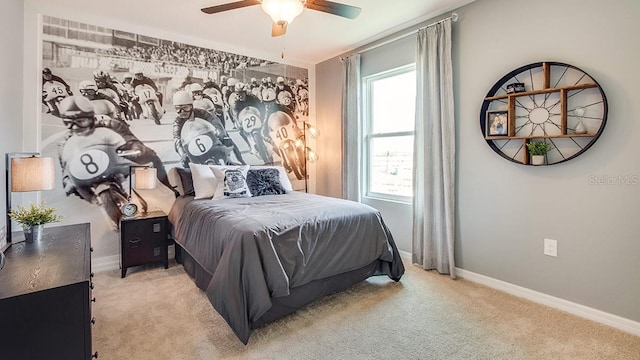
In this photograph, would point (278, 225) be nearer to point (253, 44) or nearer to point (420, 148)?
point (420, 148)

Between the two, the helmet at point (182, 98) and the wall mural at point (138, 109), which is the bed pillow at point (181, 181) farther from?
the helmet at point (182, 98)

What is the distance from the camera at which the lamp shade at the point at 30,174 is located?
5.90 feet

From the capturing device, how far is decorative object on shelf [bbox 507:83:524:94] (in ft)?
8.05

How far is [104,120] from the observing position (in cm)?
315

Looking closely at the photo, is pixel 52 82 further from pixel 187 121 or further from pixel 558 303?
pixel 558 303

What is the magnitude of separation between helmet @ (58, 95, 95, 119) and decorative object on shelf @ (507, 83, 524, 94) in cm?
386

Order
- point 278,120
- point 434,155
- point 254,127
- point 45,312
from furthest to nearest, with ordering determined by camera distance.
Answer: point 278,120 → point 254,127 → point 434,155 → point 45,312

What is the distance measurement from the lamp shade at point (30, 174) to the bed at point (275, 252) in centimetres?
105

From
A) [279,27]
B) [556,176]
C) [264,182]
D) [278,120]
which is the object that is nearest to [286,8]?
[279,27]

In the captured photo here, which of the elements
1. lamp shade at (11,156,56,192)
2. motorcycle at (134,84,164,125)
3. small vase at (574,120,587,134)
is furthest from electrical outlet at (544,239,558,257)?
motorcycle at (134,84,164,125)

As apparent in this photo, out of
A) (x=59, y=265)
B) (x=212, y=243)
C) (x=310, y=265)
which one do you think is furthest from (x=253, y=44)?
(x=59, y=265)

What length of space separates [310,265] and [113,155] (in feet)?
8.06

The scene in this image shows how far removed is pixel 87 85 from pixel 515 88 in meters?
3.92

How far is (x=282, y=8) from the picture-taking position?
195 centimetres
